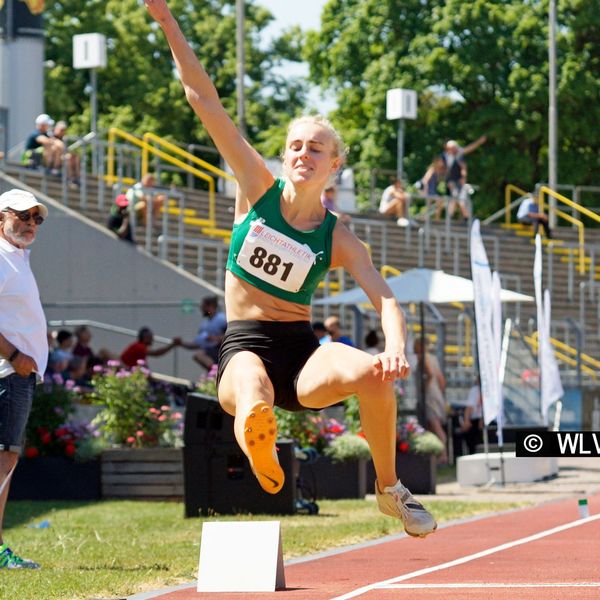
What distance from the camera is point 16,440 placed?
33.5ft

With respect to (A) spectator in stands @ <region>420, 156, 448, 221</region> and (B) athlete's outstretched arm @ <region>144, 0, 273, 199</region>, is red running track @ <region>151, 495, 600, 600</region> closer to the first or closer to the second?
(B) athlete's outstretched arm @ <region>144, 0, 273, 199</region>

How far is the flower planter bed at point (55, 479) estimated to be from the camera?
1759cm

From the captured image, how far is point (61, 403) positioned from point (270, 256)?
10.0m

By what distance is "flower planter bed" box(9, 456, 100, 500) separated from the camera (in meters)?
17.6

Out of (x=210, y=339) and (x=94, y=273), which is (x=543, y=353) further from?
(x=94, y=273)

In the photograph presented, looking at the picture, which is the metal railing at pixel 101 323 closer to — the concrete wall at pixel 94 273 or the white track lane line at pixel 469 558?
the concrete wall at pixel 94 273

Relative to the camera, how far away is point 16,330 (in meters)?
10.2

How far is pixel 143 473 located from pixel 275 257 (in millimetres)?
9250

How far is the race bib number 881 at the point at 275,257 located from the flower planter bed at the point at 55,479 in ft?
31.4

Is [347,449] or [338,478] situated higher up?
[347,449]

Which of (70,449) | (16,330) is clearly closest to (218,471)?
(70,449)

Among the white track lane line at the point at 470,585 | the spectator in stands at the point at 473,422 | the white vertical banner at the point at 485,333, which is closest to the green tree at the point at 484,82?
the spectator in stands at the point at 473,422

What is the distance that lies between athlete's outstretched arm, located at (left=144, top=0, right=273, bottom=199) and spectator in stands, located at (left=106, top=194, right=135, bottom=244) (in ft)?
58.8

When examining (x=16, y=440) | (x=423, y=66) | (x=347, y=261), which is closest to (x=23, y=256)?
(x=16, y=440)
